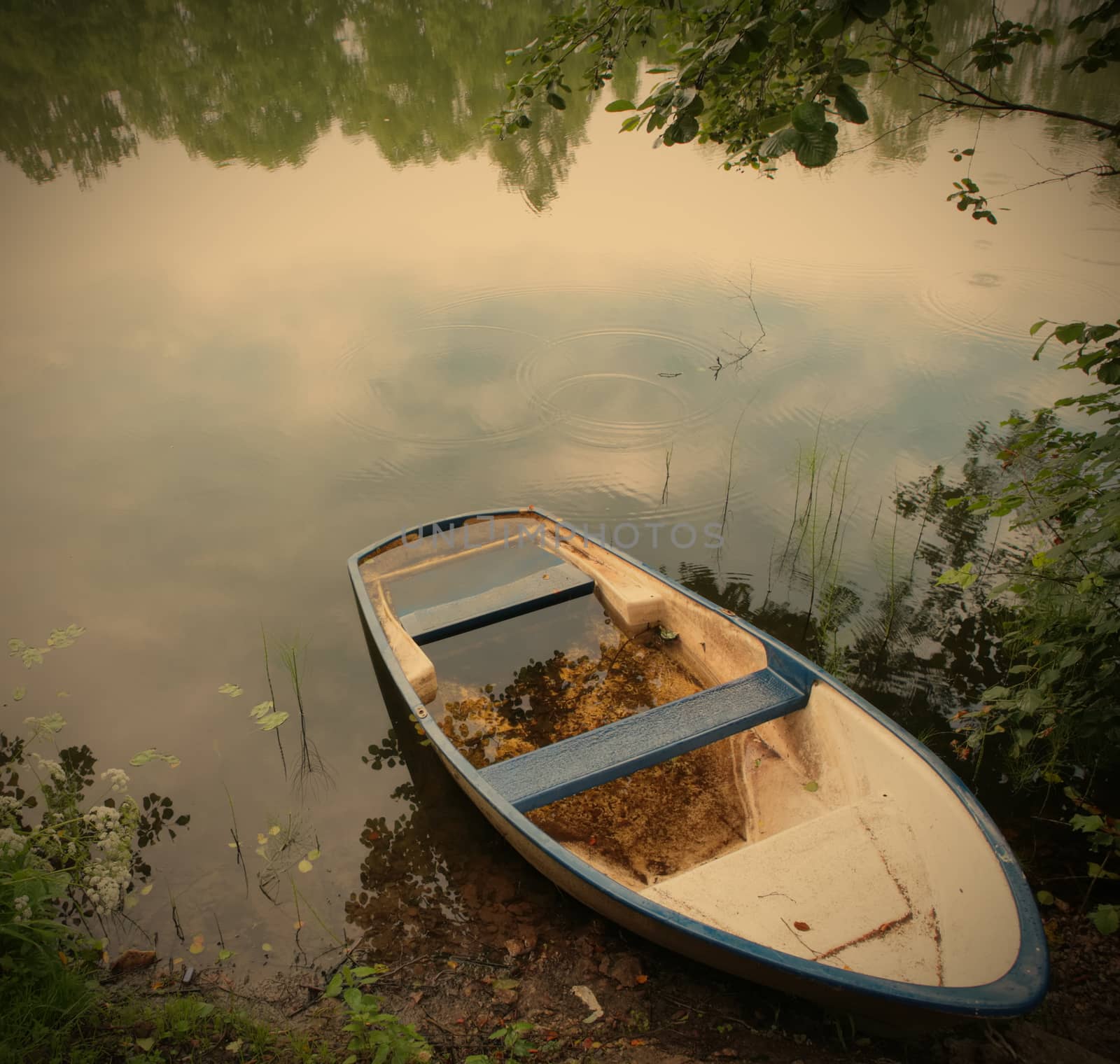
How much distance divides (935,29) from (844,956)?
58.7 feet

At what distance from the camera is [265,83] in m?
17.1

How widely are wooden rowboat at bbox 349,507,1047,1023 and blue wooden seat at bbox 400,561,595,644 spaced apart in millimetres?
16

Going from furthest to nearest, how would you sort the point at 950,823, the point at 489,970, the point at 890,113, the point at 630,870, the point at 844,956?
the point at 890,113 → the point at 630,870 → the point at 489,970 → the point at 950,823 → the point at 844,956

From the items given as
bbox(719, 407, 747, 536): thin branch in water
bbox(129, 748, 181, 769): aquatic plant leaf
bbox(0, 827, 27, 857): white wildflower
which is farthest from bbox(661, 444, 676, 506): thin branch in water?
bbox(0, 827, 27, 857): white wildflower

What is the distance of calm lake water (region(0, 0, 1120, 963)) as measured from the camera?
4781 mm

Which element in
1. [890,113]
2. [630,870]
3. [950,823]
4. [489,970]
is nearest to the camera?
[950,823]

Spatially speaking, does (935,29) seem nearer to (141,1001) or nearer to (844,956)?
(844,956)

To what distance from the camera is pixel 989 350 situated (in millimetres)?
8148

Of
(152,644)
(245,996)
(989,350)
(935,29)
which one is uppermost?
(935,29)

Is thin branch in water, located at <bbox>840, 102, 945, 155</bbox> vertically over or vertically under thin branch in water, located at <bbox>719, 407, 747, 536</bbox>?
over

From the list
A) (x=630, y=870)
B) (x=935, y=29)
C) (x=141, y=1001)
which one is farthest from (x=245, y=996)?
(x=935, y=29)

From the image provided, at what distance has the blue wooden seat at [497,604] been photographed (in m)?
4.91

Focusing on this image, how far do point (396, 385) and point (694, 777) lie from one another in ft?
18.5

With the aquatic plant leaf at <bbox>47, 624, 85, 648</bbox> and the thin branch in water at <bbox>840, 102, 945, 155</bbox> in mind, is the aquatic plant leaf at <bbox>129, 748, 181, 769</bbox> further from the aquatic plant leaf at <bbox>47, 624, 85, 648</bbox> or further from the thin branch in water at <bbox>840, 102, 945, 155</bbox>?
the thin branch in water at <bbox>840, 102, 945, 155</bbox>
